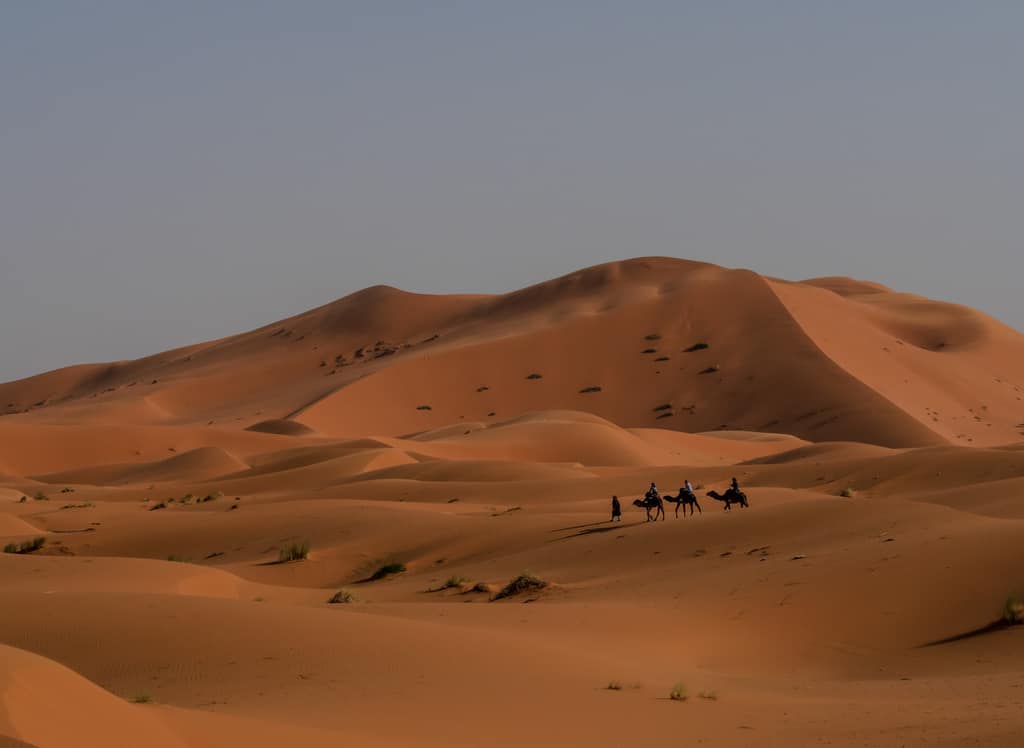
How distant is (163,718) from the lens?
8.58m

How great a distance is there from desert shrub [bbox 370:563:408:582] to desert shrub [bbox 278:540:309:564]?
67.3 inches

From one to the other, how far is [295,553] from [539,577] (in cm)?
638

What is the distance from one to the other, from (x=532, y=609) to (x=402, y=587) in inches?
224

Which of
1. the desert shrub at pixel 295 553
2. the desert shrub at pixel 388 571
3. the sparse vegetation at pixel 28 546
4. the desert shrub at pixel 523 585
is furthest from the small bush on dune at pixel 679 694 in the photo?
the sparse vegetation at pixel 28 546

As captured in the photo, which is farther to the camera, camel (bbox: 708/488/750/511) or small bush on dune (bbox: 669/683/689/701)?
camel (bbox: 708/488/750/511)

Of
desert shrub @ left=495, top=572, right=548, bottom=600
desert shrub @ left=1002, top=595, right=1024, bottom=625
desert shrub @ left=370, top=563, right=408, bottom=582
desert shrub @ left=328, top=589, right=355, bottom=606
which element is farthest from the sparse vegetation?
desert shrub @ left=1002, top=595, right=1024, bottom=625

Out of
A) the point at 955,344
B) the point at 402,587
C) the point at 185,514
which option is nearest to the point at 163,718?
the point at 402,587

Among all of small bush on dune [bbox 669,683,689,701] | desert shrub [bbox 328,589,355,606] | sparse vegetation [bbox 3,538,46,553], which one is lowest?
small bush on dune [bbox 669,683,689,701]

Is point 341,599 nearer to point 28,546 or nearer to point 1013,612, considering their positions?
point 1013,612

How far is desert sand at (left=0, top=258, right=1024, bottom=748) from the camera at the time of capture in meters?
10.4

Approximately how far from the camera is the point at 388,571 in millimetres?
25156

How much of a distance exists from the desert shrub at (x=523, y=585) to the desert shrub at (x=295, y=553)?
7.05 m

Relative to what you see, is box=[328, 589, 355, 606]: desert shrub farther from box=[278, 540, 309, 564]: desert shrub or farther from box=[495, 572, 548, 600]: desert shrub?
box=[278, 540, 309, 564]: desert shrub

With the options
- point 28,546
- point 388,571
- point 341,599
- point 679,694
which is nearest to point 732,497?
point 388,571
